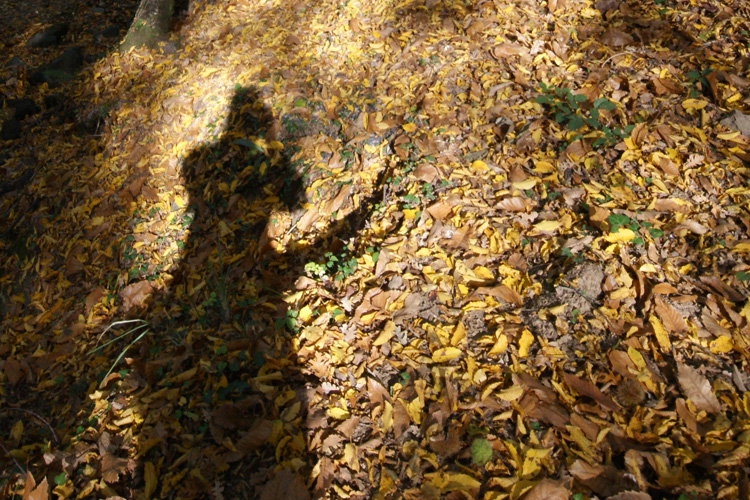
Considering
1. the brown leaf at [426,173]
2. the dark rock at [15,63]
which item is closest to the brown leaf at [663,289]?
the brown leaf at [426,173]

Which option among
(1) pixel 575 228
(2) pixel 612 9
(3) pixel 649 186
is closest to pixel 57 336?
(1) pixel 575 228

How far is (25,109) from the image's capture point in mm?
5645

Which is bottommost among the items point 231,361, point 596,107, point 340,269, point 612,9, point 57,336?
point 57,336

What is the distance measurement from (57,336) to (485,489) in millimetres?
3620

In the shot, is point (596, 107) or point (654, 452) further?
point (596, 107)

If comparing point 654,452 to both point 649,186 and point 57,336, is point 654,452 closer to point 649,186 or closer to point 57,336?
point 649,186

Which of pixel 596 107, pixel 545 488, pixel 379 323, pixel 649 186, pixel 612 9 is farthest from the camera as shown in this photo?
pixel 612 9

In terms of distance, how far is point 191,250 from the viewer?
3771mm

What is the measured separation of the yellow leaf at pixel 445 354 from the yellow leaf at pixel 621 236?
1247 millimetres

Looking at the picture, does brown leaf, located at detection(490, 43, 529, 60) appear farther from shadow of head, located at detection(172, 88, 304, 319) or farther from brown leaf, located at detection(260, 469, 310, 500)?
brown leaf, located at detection(260, 469, 310, 500)

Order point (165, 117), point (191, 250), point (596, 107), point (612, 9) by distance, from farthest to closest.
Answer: point (165, 117)
point (612, 9)
point (191, 250)
point (596, 107)

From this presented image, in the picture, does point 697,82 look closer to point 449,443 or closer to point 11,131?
point 449,443

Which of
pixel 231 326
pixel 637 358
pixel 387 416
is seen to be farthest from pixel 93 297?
pixel 637 358

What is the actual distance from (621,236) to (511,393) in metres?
1.29
